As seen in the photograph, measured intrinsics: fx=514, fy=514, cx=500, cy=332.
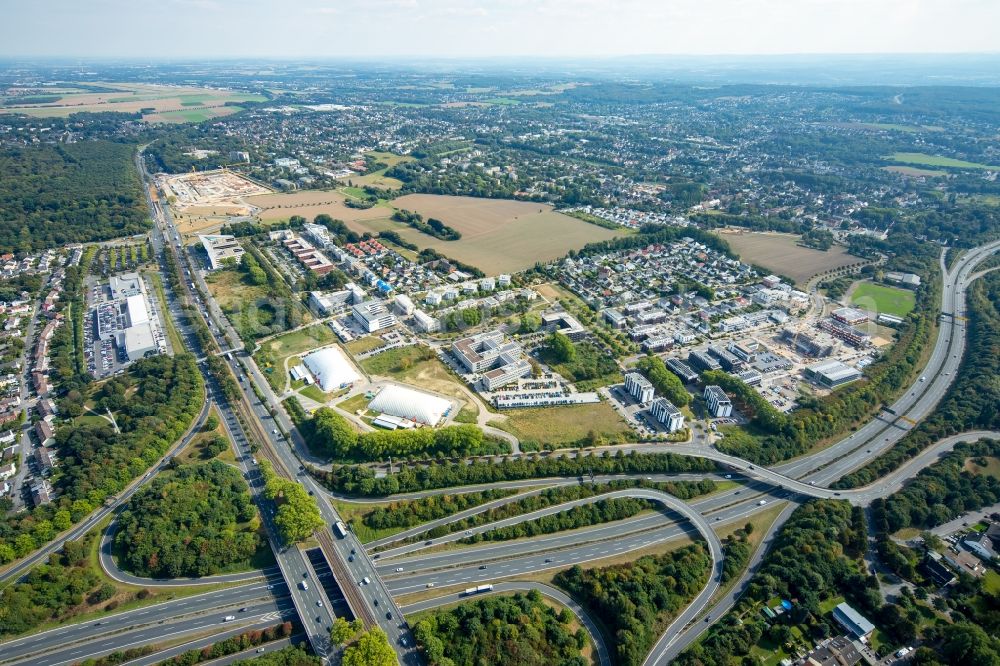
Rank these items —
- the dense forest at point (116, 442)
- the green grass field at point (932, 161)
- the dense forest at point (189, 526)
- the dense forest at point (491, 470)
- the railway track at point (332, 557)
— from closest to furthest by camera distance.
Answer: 1. the railway track at point (332, 557)
2. the dense forest at point (189, 526)
3. the dense forest at point (116, 442)
4. the dense forest at point (491, 470)
5. the green grass field at point (932, 161)

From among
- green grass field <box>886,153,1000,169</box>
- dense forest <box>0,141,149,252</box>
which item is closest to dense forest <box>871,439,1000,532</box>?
dense forest <box>0,141,149,252</box>

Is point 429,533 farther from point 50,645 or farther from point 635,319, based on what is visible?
point 635,319

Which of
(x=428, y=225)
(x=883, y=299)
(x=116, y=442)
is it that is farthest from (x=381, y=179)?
(x=883, y=299)

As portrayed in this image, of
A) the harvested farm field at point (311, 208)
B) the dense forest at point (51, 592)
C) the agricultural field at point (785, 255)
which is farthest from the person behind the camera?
the harvested farm field at point (311, 208)

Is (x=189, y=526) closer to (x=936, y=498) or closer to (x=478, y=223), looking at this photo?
(x=936, y=498)

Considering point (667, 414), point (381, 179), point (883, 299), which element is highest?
point (381, 179)

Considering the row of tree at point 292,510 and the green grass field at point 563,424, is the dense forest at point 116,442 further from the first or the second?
the green grass field at point 563,424

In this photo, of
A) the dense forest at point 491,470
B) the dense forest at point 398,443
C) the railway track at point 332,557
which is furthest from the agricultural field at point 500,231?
the railway track at point 332,557

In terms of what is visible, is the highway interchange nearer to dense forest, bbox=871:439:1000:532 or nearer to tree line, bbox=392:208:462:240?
dense forest, bbox=871:439:1000:532
